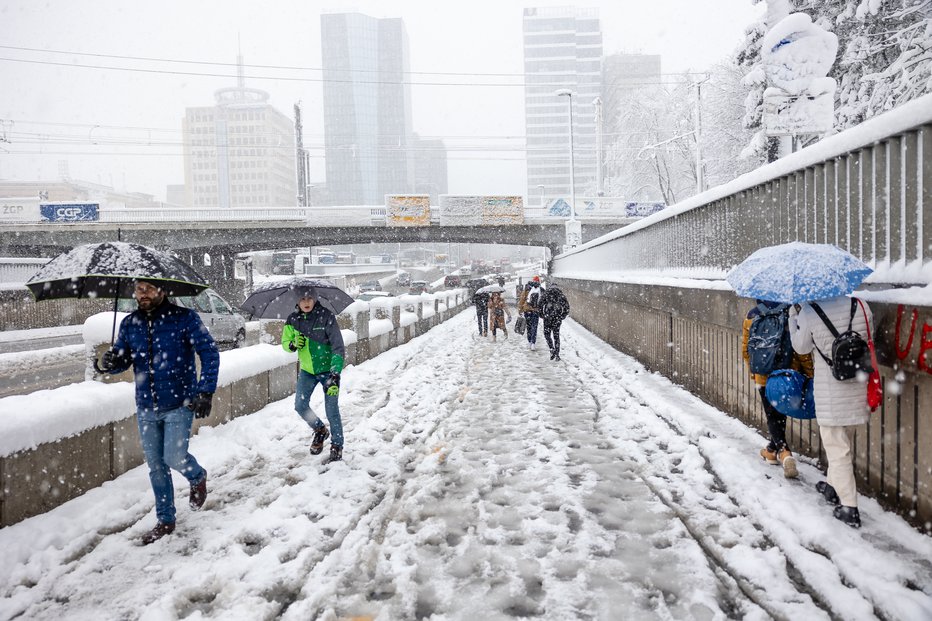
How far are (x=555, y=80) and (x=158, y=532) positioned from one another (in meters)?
204

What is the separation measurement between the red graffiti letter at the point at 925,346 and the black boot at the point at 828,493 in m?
1.16

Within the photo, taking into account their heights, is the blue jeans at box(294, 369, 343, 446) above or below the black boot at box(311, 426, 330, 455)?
above

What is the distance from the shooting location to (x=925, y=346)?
3.82 meters

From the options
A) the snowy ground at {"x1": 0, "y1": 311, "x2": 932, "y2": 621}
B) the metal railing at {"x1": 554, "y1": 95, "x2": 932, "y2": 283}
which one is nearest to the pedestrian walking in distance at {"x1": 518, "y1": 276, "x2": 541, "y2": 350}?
the metal railing at {"x1": 554, "y1": 95, "x2": 932, "y2": 283}

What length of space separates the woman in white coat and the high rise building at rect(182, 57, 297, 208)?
180767 millimetres

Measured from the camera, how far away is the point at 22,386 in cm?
1104

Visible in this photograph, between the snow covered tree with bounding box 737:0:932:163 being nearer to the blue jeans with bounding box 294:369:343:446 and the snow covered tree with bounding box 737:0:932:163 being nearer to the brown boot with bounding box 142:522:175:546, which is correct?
the blue jeans with bounding box 294:369:343:446

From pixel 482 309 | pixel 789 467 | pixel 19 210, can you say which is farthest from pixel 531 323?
pixel 19 210

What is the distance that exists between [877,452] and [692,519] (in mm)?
1473

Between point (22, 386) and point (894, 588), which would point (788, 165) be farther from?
point (22, 386)

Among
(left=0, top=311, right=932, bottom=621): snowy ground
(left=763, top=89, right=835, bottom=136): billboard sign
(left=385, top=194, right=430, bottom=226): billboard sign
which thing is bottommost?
(left=0, top=311, right=932, bottom=621): snowy ground

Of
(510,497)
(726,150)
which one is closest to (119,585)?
(510,497)

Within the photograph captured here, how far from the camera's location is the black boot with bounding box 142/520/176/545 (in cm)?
428

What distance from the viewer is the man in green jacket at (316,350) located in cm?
617
